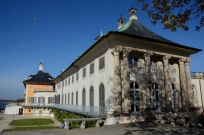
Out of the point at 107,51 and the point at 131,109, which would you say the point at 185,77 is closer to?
the point at 131,109

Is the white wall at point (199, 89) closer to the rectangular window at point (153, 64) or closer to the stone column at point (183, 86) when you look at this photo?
the stone column at point (183, 86)

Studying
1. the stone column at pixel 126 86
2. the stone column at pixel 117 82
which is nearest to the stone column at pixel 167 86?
the stone column at pixel 126 86

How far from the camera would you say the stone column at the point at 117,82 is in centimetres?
1475

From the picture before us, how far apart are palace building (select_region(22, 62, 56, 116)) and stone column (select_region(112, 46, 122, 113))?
2897 cm

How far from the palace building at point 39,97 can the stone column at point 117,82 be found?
95.0 feet

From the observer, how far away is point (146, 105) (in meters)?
16.8

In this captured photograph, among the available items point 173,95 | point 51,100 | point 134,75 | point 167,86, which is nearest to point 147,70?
point 134,75

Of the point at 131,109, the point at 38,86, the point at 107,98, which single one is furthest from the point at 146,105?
the point at 38,86

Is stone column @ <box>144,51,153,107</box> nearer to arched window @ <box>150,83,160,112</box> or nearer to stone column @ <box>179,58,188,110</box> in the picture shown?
arched window @ <box>150,83,160,112</box>

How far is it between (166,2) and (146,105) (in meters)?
11.5

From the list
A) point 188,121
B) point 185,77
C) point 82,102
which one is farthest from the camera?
point 82,102

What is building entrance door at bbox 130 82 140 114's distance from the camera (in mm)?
16312

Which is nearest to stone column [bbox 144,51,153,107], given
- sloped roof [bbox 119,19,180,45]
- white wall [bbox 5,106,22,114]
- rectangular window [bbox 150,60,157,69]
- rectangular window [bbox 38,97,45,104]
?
rectangular window [bbox 150,60,157,69]

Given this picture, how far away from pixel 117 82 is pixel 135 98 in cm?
281
